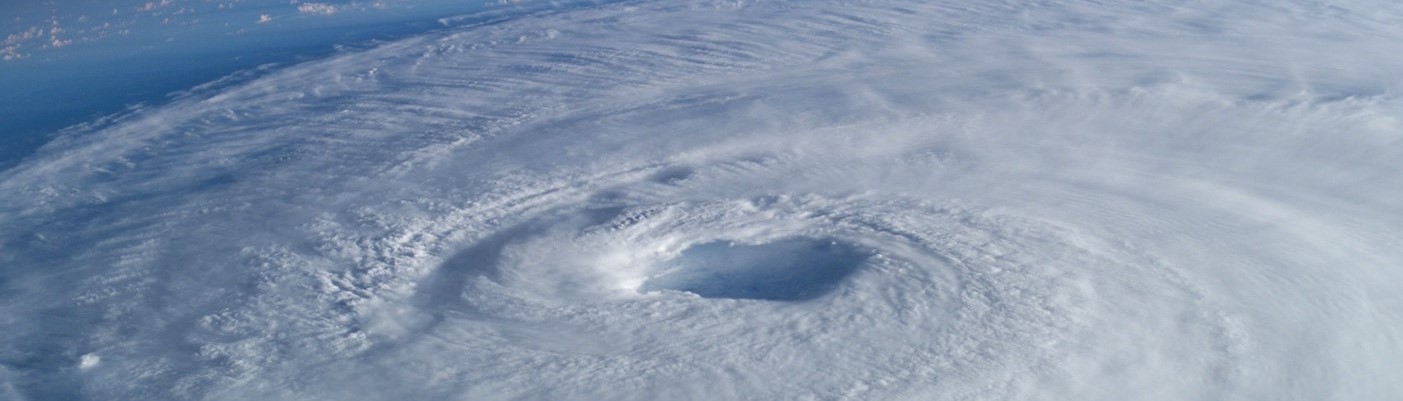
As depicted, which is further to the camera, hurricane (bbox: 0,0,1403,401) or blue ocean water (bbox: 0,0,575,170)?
blue ocean water (bbox: 0,0,575,170)

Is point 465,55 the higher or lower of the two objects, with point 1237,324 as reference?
higher

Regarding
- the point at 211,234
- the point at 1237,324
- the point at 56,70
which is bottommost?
the point at 1237,324

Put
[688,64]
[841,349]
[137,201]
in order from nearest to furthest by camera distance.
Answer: [841,349] < [137,201] < [688,64]

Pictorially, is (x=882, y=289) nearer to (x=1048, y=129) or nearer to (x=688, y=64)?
(x=1048, y=129)

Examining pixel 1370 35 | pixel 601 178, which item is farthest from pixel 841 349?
pixel 1370 35

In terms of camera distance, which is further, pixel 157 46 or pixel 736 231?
pixel 157 46

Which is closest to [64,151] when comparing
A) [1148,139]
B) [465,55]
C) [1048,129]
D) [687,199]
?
[465,55]

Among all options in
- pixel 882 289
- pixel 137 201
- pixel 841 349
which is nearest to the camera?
pixel 841 349

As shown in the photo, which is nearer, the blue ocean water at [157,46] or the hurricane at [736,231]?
the hurricane at [736,231]

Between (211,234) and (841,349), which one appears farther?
(211,234)
